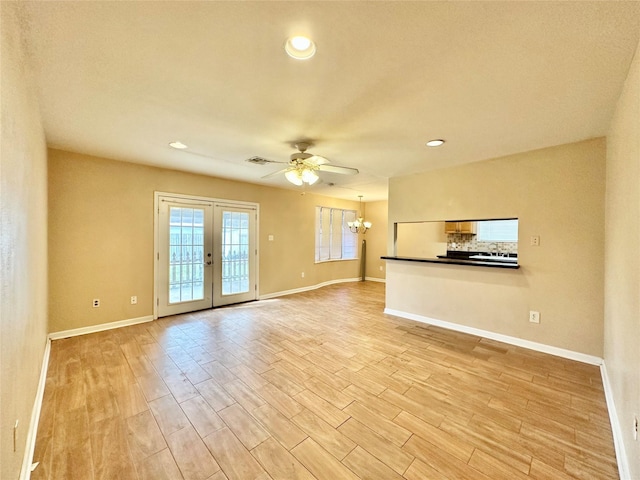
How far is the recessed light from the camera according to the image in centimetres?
145

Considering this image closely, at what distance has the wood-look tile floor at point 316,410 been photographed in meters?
1.56

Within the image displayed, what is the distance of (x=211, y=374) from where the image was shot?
258cm

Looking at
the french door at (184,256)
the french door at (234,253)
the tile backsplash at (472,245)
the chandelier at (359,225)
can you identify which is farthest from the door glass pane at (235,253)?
the tile backsplash at (472,245)

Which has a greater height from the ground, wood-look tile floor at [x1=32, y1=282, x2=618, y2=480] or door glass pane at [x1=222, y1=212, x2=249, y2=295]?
door glass pane at [x1=222, y1=212, x2=249, y2=295]

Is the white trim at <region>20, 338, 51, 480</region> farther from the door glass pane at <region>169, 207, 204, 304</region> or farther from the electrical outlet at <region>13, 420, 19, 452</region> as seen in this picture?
the door glass pane at <region>169, 207, 204, 304</region>

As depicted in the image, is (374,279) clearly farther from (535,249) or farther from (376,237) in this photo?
(535,249)

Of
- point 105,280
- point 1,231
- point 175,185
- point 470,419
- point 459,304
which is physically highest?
point 175,185

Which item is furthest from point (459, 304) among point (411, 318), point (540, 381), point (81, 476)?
point (81, 476)

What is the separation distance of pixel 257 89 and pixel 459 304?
3.79 metres

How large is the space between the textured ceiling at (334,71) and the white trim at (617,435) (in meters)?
2.36

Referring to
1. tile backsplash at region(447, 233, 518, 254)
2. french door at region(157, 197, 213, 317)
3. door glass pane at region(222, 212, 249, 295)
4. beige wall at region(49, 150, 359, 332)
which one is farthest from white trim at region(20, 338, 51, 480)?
tile backsplash at region(447, 233, 518, 254)

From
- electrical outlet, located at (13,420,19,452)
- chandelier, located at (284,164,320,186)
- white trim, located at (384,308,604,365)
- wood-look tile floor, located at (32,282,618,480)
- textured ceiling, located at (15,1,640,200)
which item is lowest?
wood-look tile floor, located at (32,282,618,480)

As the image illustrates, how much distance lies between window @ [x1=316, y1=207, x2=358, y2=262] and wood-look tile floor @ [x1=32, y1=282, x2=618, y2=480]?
13.1 ft

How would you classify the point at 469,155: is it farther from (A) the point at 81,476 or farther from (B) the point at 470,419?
(A) the point at 81,476
